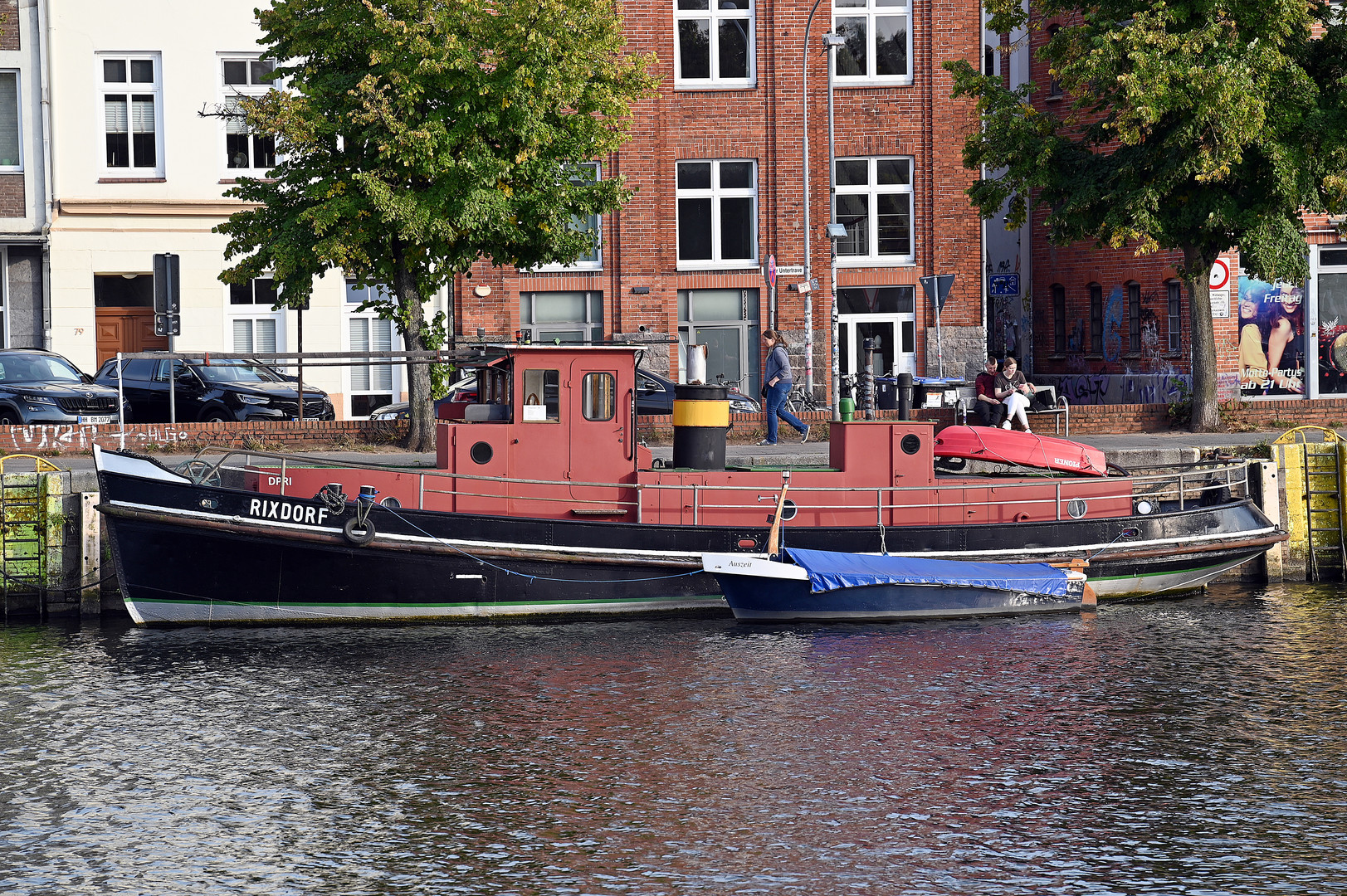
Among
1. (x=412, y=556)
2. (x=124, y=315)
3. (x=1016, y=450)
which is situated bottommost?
(x=412, y=556)

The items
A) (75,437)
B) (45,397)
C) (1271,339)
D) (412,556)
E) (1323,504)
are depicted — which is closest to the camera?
(412,556)

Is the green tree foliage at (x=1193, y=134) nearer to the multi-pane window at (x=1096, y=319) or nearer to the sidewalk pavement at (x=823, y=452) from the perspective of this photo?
the sidewalk pavement at (x=823, y=452)

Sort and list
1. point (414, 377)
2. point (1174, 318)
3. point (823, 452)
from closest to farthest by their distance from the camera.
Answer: point (823, 452) < point (414, 377) < point (1174, 318)

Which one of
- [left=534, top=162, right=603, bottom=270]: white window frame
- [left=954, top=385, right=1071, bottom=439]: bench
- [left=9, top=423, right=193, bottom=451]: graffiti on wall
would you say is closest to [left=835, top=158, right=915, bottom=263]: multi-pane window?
[left=534, top=162, right=603, bottom=270]: white window frame

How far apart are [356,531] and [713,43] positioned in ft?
68.7

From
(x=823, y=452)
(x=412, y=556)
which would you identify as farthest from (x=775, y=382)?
(x=412, y=556)

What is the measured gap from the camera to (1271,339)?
33.4m

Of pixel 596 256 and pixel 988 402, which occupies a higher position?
pixel 596 256

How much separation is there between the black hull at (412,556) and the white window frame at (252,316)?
61.7 ft

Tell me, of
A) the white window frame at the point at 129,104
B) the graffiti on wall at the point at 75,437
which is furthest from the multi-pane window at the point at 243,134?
the graffiti on wall at the point at 75,437

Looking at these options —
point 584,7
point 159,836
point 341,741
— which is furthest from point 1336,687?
point 584,7

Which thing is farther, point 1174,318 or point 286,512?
point 1174,318

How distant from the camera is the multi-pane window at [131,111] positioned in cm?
3469

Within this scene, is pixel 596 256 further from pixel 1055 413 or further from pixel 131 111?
pixel 1055 413
